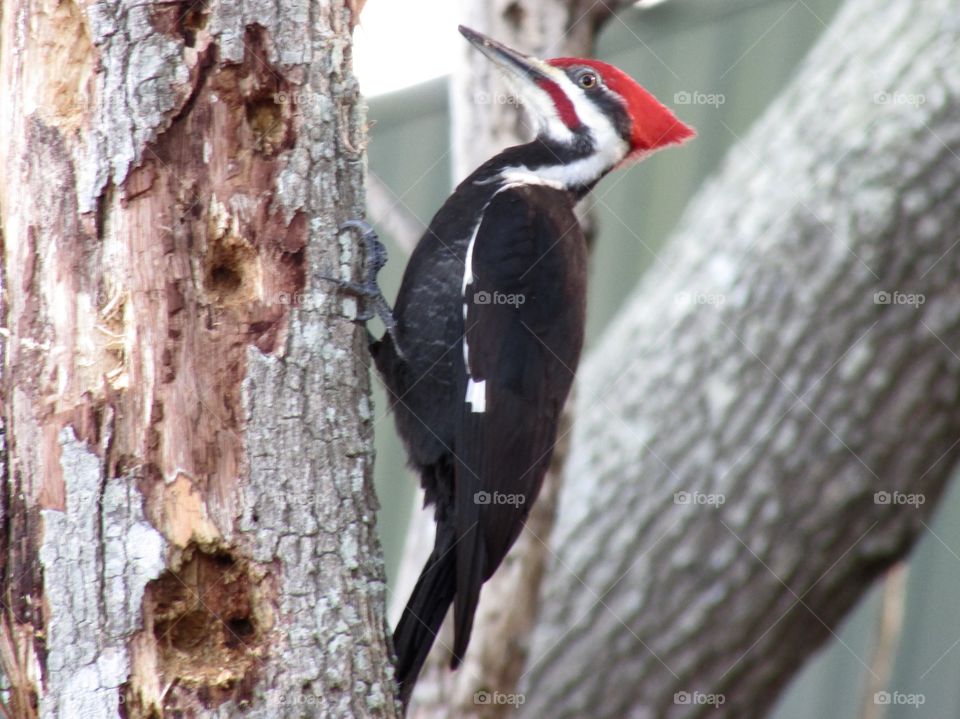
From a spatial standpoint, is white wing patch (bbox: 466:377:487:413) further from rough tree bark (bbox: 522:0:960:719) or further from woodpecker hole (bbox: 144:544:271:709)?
woodpecker hole (bbox: 144:544:271:709)

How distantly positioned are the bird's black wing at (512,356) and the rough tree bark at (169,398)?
505 millimetres

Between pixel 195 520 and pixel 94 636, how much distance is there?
0.21m

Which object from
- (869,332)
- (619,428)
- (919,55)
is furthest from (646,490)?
(919,55)

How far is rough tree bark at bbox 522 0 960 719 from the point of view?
2.62 m

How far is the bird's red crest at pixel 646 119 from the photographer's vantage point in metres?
2.63

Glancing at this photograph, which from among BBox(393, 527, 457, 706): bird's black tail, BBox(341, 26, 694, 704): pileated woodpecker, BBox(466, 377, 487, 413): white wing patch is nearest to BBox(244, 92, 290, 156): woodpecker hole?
BBox(341, 26, 694, 704): pileated woodpecker

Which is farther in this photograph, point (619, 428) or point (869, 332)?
point (619, 428)

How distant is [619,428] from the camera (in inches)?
112

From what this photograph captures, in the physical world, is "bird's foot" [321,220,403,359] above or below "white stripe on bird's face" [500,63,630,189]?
below

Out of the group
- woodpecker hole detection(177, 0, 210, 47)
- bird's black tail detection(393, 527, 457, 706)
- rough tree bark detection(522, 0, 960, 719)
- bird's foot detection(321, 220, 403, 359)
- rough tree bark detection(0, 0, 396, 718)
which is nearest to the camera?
rough tree bark detection(0, 0, 396, 718)

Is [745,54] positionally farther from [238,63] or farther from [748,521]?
[238,63]

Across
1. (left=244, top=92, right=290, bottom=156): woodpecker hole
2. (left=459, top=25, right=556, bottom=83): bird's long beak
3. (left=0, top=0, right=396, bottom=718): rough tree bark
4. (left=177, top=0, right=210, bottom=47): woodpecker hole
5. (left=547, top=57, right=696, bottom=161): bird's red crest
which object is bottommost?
(left=0, top=0, right=396, bottom=718): rough tree bark

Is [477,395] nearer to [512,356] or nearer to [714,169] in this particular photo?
[512,356]

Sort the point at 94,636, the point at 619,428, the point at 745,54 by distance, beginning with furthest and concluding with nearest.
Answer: the point at 745,54, the point at 619,428, the point at 94,636
